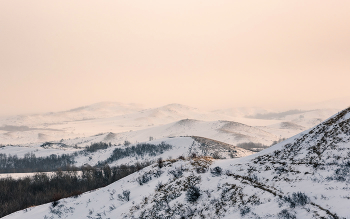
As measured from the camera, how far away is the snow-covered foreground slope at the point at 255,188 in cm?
1576

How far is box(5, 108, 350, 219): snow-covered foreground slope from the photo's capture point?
1576 centimetres

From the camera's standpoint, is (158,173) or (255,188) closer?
(255,188)

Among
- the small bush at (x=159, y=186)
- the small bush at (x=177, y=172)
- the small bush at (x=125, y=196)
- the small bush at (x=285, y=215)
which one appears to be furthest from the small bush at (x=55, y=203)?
the small bush at (x=285, y=215)

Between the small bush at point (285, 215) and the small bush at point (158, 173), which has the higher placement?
the small bush at point (285, 215)

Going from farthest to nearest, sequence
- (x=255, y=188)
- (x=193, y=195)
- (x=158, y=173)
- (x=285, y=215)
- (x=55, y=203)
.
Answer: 1. (x=55, y=203)
2. (x=158, y=173)
3. (x=193, y=195)
4. (x=255, y=188)
5. (x=285, y=215)

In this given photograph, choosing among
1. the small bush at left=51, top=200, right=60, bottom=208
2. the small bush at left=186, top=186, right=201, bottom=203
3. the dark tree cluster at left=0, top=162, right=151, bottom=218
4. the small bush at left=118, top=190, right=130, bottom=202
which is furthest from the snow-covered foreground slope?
the dark tree cluster at left=0, top=162, right=151, bottom=218

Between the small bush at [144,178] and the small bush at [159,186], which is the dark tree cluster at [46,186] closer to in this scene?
the small bush at [144,178]

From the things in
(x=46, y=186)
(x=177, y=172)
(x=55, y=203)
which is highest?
(x=177, y=172)

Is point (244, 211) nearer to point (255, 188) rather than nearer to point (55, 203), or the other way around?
point (255, 188)

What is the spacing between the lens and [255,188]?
65.2ft

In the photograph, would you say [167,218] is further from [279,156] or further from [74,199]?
[74,199]

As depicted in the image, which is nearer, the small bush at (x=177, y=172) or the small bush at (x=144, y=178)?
the small bush at (x=177, y=172)

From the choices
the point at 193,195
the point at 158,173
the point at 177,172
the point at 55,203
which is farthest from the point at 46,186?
the point at 193,195

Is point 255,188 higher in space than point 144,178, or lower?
higher
